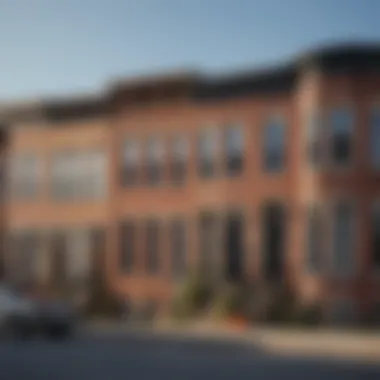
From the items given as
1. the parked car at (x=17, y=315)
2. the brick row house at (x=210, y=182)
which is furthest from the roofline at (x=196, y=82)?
the parked car at (x=17, y=315)

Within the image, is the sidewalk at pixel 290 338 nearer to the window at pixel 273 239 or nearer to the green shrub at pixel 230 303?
the green shrub at pixel 230 303

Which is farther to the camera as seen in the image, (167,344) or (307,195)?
(307,195)

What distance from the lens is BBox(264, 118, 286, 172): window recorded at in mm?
22797

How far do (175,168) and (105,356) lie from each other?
9.94m

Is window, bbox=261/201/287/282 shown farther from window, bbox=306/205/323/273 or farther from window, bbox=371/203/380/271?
window, bbox=371/203/380/271

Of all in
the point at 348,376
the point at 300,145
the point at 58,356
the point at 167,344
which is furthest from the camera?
the point at 300,145

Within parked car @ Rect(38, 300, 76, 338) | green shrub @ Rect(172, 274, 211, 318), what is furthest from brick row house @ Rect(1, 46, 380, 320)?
parked car @ Rect(38, 300, 76, 338)

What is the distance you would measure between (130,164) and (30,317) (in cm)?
783

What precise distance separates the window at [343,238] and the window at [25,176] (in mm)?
9220

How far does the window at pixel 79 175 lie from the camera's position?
2619cm

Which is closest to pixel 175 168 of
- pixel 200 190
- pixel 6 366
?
pixel 200 190

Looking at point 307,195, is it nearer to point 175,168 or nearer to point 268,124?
point 268,124

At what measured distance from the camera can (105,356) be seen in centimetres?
1527

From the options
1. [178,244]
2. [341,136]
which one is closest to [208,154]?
[178,244]
